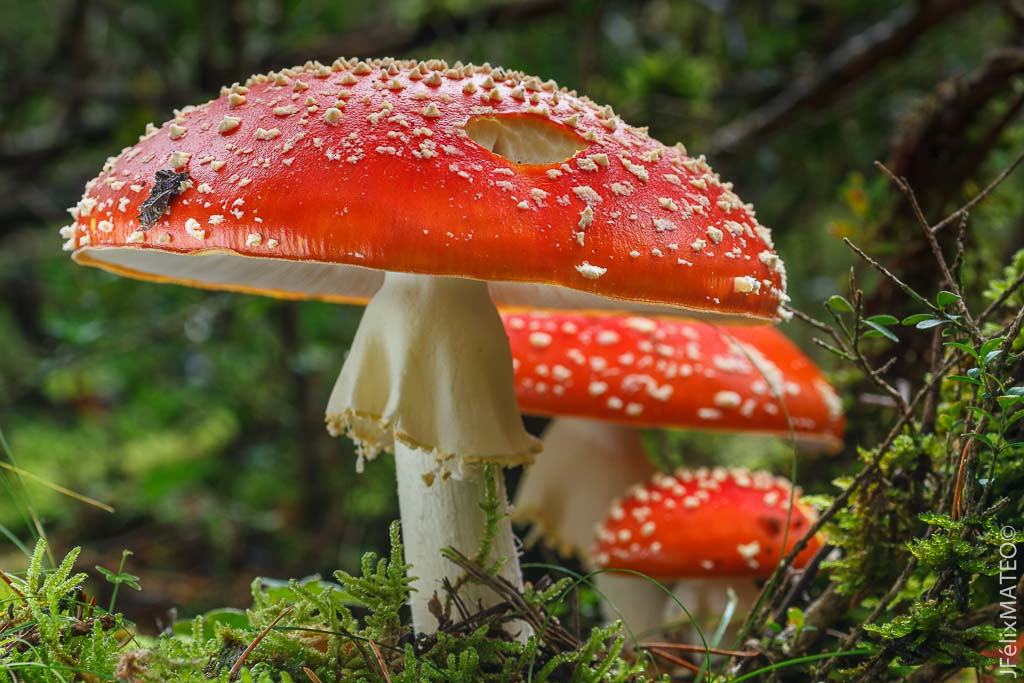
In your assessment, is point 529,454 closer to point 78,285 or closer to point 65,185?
point 78,285

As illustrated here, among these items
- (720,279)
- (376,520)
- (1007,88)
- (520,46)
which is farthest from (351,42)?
(720,279)

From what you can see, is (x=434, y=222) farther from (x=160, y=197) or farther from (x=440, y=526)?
(x=440, y=526)

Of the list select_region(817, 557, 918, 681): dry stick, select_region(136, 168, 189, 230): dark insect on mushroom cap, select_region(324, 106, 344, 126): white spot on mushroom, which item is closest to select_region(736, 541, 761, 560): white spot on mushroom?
select_region(817, 557, 918, 681): dry stick

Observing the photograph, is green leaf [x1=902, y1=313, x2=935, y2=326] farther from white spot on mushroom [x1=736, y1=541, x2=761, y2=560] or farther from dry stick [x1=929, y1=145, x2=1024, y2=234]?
white spot on mushroom [x1=736, y1=541, x2=761, y2=560]

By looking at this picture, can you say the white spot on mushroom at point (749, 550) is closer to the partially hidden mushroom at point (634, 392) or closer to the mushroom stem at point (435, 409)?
the partially hidden mushroom at point (634, 392)

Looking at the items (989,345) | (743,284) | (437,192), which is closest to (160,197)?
(437,192)

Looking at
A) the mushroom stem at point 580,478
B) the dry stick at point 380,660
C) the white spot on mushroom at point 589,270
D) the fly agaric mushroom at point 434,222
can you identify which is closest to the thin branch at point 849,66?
the mushroom stem at point 580,478

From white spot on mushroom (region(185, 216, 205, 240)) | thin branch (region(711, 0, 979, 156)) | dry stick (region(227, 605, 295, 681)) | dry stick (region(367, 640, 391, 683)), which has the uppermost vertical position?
thin branch (region(711, 0, 979, 156))
